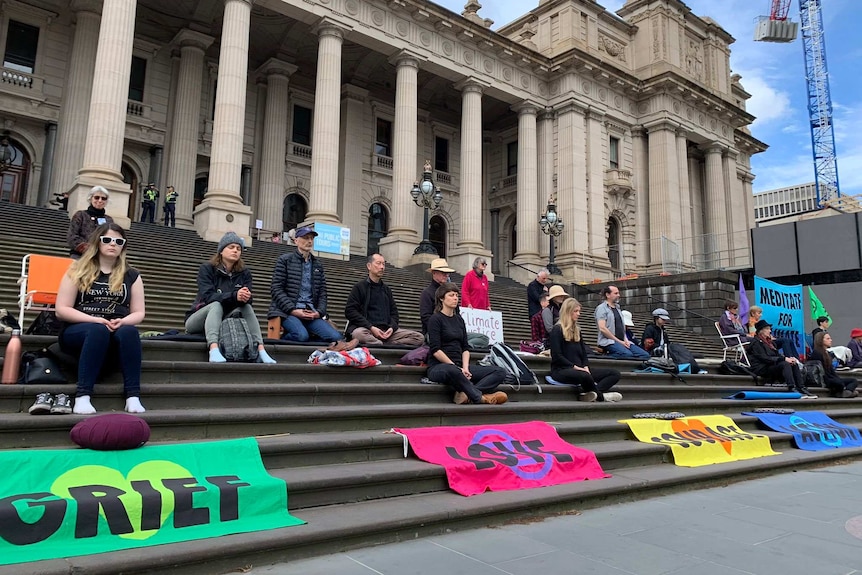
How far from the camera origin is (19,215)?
1462cm

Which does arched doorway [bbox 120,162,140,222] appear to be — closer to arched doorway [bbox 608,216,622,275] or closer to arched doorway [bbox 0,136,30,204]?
arched doorway [bbox 0,136,30,204]

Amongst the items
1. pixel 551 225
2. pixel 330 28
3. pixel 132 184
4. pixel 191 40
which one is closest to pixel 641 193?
pixel 551 225

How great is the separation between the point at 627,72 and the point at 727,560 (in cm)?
3202

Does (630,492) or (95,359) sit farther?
(630,492)

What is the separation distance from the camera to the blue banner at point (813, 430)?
8.55 meters

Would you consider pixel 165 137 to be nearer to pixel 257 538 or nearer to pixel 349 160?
pixel 349 160

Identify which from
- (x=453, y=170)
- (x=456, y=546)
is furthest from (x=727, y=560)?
(x=453, y=170)

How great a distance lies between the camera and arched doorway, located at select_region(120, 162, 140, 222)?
2384 centimetres

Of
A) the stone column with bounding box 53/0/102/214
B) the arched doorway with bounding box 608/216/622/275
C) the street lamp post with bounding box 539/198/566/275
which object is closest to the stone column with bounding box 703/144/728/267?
the arched doorway with bounding box 608/216/622/275

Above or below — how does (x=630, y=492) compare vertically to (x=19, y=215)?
below

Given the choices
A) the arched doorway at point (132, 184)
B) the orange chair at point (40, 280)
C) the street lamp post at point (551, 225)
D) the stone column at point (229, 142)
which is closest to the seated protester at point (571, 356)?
the orange chair at point (40, 280)

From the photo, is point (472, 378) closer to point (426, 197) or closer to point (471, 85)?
point (426, 197)

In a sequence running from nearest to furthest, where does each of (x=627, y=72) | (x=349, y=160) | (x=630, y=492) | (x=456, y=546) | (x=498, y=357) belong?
(x=456, y=546), (x=630, y=492), (x=498, y=357), (x=349, y=160), (x=627, y=72)

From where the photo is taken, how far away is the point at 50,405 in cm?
446
